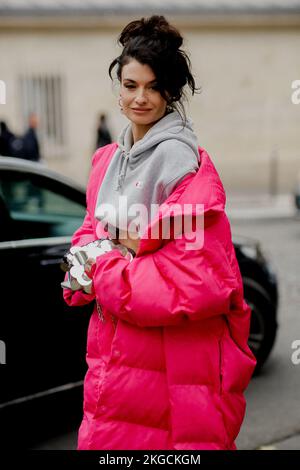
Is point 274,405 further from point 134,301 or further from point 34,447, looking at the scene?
point 134,301

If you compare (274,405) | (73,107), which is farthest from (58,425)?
(73,107)

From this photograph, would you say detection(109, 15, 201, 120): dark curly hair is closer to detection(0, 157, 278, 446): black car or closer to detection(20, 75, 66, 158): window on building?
detection(0, 157, 278, 446): black car

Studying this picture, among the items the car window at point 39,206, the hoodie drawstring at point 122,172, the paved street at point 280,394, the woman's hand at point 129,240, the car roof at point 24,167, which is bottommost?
the paved street at point 280,394

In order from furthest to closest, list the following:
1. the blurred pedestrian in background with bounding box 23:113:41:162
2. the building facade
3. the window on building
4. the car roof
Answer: the window on building
the building facade
the blurred pedestrian in background with bounding box 23:113:41:162
the car roof

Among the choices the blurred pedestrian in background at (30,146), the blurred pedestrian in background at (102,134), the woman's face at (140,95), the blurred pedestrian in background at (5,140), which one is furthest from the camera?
the blurred pedestrian in background at (102,134)

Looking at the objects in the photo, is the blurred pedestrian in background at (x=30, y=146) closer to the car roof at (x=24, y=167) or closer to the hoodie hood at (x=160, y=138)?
the car roof at (x=24, y=167)

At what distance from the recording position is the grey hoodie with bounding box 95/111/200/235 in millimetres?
1735

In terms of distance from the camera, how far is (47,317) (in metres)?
3.19

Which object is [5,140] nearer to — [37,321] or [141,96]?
[37,321]

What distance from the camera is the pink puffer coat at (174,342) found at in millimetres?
1671

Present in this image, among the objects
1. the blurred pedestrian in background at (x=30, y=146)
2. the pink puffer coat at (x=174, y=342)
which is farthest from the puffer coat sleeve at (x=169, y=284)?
the blurred pedestrian in background at (x=30, y=146)

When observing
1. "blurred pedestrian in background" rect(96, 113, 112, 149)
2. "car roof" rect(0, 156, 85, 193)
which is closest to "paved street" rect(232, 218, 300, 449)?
"car roof" rect(0, 156, 85, 193)

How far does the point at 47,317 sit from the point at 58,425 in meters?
0.80

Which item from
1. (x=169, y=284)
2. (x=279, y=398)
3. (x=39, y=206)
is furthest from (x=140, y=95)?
(x=39, y=206)
